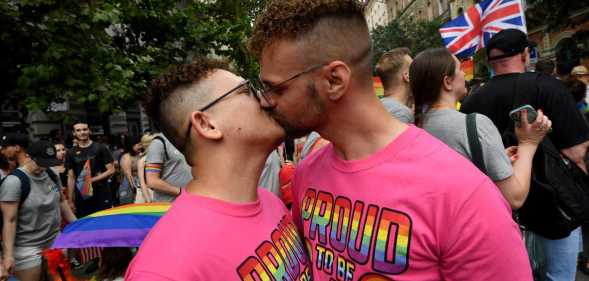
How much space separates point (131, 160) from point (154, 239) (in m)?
6.94

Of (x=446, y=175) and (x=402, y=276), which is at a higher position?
(x=446, y=175)

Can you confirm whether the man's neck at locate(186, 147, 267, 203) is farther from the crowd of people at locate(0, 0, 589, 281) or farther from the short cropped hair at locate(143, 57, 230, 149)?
the short cropped hair at locate(143, 57, 230, 149)

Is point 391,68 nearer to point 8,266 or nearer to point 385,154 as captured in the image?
point 385,154

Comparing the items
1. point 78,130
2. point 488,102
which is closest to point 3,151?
point 78,130

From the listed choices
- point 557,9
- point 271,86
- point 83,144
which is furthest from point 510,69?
point 557,9

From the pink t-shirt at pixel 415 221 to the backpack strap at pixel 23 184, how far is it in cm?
363

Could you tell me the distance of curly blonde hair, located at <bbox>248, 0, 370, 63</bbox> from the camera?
1.40 metres

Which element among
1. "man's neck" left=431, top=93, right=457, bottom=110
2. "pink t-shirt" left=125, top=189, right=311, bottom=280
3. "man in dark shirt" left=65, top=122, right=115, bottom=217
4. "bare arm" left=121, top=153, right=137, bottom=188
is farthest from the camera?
"bare arm" left=121, top=153, right=137, bottom=188

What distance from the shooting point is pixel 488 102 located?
2.93 meters

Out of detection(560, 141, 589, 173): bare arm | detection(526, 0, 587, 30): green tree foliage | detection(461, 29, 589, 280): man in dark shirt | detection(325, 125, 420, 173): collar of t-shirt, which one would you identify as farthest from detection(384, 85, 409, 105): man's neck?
detection(526, 0, 587, 30): green tree foliage

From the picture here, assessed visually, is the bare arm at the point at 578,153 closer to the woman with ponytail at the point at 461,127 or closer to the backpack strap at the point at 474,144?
the woman with ponytail at the point at 461,127

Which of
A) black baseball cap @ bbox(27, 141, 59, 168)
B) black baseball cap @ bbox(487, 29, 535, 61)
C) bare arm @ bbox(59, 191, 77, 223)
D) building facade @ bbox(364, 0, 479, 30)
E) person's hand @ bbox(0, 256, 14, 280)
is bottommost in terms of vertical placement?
person's hand @ bbox(0, 256, 14, 280)

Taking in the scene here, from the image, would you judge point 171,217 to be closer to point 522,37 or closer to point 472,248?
point 472,248

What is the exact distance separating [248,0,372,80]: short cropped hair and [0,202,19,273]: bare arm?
3648 millimetres
